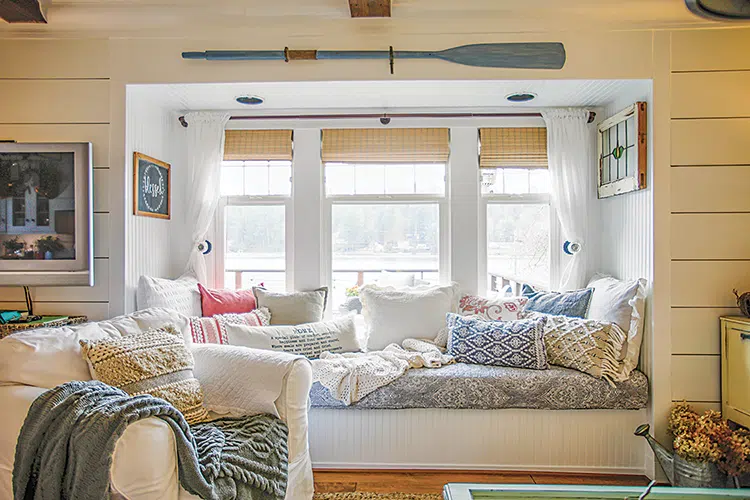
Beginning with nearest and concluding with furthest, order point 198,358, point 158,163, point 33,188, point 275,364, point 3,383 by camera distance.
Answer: point 3,383, point 275,364, point 198,358, point 33,188, point 158,163

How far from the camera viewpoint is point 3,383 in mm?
1831

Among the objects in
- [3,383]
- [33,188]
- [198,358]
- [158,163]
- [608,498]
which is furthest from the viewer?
[158,163]

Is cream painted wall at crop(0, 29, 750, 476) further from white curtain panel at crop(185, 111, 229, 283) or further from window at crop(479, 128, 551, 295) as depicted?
window at crop(479, 128, 551, 295)

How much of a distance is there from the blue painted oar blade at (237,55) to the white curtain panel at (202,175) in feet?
2.46

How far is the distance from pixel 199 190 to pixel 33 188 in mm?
954

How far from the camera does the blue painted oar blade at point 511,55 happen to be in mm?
2600

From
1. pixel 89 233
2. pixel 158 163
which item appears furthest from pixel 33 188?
pixel 158 163

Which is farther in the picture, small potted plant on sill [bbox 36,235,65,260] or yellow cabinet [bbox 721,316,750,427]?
small potted plant on sill [bbox 36,235,65,260]

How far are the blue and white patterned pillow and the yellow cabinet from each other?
86 centimetres

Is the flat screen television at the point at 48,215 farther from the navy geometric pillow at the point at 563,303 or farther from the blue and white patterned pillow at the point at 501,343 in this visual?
the navy geometric pillow at the point at 563,303

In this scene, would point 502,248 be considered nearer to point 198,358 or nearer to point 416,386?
point 416,386

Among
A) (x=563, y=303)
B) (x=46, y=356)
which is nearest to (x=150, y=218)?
(x=46, y=356)

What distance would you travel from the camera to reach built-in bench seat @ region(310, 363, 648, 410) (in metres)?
2.60

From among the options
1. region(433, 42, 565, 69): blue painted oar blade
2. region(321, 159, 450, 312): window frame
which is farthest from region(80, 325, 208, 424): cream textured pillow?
region(433, 42, 565, 69): blue painted oar blade
